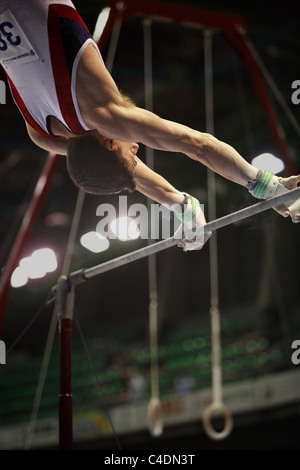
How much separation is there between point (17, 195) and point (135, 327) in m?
2.94

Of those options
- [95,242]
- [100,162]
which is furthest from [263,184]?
[95,242]

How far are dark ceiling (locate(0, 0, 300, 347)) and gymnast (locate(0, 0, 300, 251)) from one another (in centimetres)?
54

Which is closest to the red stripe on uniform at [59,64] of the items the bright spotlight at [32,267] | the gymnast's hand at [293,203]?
the gymnast's hand at [293,203]

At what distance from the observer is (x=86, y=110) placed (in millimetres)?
2473

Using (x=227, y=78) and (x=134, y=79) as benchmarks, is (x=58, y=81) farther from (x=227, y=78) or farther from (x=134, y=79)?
(x=227, y=78)

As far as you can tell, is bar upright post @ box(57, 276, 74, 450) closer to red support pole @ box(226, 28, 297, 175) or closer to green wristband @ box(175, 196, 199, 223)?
green wristband @ box(175, 196, 199, 223)

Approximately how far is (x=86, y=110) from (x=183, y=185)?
354cm

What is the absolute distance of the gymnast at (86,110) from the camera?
244 cm

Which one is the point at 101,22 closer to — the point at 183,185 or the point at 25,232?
the point at 25,232

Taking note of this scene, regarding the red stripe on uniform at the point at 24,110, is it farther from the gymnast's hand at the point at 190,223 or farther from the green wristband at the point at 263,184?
the green wristband at the point at 263,184

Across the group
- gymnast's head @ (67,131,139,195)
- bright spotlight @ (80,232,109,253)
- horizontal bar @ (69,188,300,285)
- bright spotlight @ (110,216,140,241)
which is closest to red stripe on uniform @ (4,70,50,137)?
gymnast's head @ (67,131,139,195)

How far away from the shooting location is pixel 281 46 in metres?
4.77

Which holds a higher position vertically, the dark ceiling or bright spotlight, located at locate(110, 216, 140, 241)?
the dark ceiling

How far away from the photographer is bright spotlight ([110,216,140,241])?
3528mm
